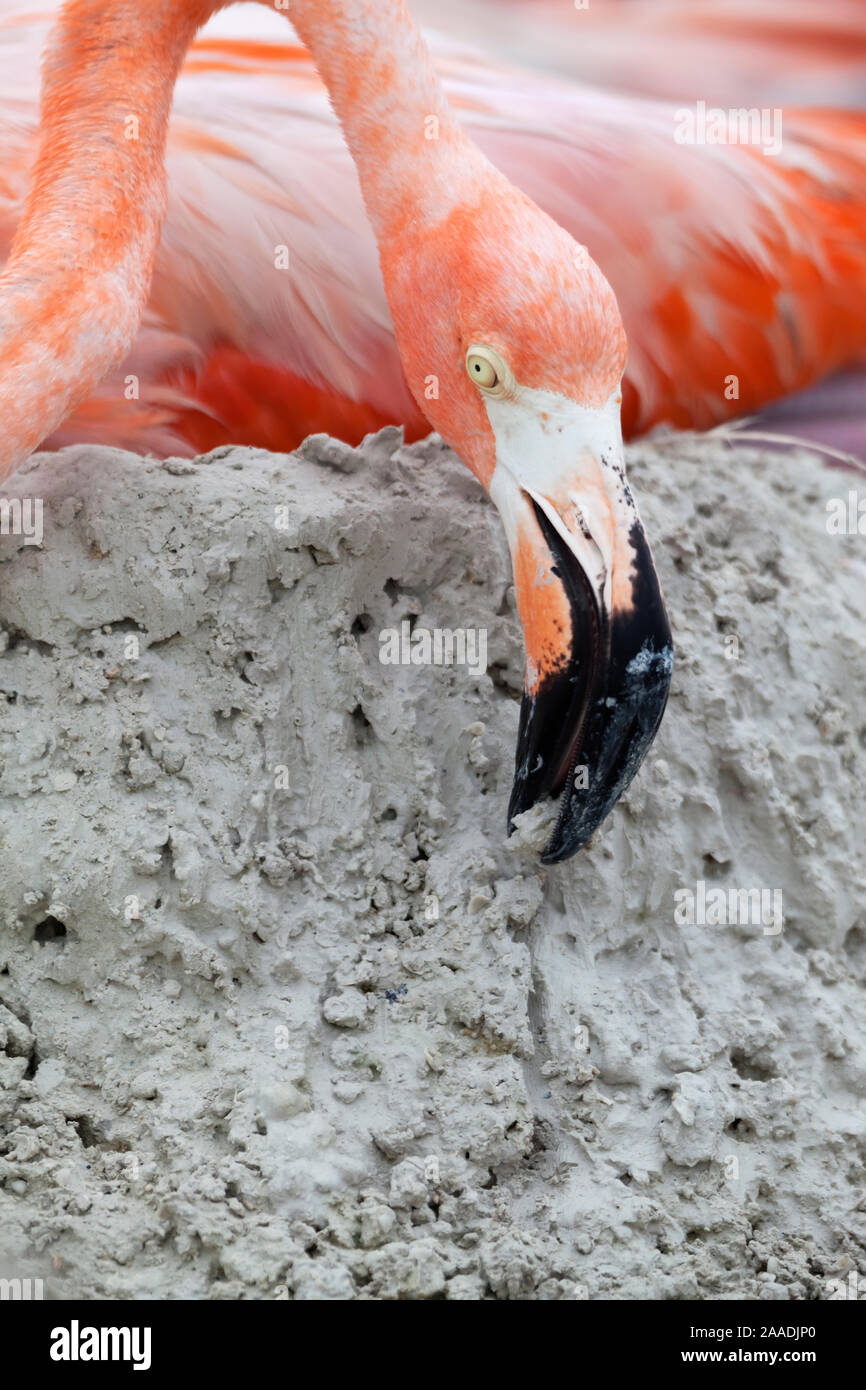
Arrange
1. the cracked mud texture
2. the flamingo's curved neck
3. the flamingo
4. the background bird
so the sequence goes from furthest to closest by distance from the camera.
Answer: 1. the background bird
2. the flamingo's curved neck
3. the flamingo
4. the cracked mud texture

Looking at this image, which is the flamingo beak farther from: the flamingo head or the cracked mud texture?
the cracked mud texture

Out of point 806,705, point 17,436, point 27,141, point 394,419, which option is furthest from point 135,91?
point 806,705

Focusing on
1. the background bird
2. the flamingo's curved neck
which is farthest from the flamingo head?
the background bird

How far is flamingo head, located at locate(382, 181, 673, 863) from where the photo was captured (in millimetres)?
1783

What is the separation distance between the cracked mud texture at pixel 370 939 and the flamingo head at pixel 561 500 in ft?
1.02

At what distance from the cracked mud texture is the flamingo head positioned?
0.31m

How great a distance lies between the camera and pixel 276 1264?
1585 millimetres

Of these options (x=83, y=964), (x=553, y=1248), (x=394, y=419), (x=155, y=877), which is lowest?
(x=553, y=1248)

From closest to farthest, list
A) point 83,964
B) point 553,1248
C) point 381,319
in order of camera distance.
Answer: point 553,1248
point 83,964
point 381,319

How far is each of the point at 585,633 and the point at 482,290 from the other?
574mm

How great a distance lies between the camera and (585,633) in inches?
70.2

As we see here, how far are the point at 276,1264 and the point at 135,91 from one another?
201cm

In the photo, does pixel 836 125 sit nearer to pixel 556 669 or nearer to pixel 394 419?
pixel 394 419

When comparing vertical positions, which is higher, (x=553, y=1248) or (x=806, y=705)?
(x=806, y=705)
